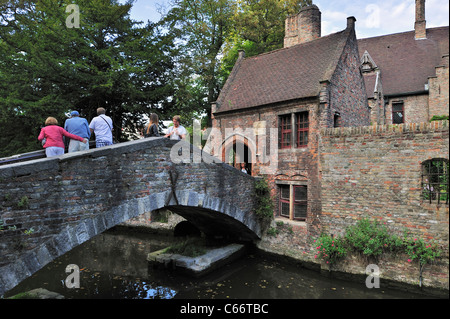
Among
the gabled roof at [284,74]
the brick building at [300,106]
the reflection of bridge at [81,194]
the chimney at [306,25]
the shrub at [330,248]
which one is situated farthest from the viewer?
the chimney at [306,25]

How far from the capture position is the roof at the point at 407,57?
59.3 feet

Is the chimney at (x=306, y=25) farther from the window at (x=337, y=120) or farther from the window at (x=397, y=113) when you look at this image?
the window at (x=397, y=113)

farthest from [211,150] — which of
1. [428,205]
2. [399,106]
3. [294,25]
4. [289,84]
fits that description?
[399,106]

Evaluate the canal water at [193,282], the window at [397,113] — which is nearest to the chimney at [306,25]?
the window at [397,113]

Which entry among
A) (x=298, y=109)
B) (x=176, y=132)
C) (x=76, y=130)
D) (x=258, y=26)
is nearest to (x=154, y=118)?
(x=176, y=132)

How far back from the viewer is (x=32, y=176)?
4.87 m

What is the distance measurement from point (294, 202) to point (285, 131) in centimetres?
294

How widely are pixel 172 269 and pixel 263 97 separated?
26.5 ft

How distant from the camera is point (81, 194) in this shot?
18.4 feet

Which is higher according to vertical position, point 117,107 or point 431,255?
point 117,107

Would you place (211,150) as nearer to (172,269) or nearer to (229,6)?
(172,269)

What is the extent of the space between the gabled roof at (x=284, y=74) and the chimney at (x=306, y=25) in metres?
1.20

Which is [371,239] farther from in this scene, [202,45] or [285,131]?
[202,45]

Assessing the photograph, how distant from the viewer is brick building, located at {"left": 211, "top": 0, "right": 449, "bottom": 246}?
420 inches
